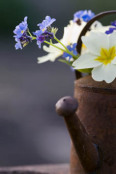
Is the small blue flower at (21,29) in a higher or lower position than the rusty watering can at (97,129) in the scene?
higher

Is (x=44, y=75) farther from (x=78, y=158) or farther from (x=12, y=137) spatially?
(x=78, y=158)

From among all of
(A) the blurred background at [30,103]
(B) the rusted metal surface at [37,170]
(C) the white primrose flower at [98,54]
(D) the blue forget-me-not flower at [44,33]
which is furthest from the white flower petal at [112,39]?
(A) the blurred background at [30,103]

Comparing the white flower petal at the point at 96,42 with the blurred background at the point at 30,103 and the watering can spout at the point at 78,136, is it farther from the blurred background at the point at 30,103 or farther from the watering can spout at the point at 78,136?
the blurred background at the point at 30,103

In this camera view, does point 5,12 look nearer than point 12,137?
No

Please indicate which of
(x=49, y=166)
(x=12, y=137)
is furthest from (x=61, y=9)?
(x=49, y=166)

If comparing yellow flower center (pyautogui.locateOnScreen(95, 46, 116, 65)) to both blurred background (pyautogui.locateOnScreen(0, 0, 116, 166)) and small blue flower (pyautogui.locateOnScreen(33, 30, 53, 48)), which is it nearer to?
small blue flower (pyautogui.locateOnScreen(33, 30, 53, 48))

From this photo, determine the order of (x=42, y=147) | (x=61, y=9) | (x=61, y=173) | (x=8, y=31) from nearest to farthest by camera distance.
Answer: (x=61, y=173) < (x=42, y=147) < (x=8, y=31) < (x=61, y=9)

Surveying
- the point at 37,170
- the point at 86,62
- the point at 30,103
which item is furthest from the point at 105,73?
the point at 30,103

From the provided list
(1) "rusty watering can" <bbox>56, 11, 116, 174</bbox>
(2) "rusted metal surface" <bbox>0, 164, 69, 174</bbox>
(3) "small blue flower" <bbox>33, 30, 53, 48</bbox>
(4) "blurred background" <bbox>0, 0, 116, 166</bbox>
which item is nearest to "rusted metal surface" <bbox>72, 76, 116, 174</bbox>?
(1) "rusty watering can" <bbox>56, 11, 116, 174</bbox>

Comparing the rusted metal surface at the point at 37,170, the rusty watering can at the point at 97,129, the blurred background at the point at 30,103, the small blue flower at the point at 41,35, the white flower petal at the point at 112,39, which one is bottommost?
the blurred background at the point at 30,103
